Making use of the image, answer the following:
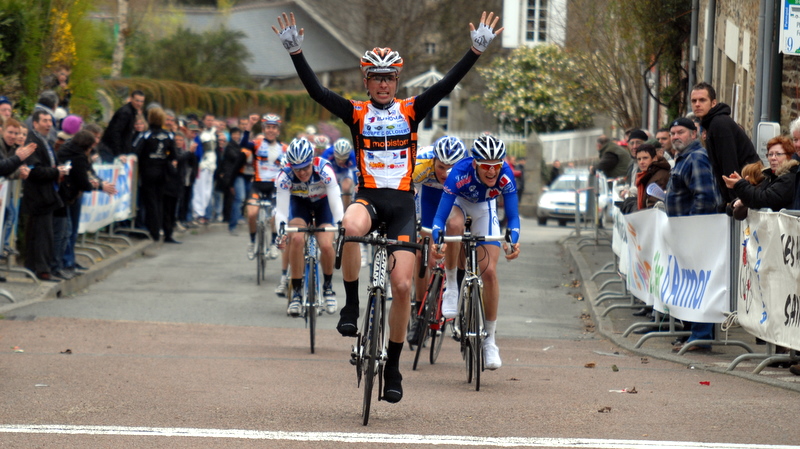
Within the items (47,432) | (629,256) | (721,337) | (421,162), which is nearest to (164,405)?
(47,432)

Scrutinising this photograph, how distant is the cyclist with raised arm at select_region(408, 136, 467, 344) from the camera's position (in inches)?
402

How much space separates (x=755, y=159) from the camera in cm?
1098

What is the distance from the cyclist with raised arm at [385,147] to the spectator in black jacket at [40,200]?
24.6ft

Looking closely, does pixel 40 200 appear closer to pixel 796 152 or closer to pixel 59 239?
pixel 59 239

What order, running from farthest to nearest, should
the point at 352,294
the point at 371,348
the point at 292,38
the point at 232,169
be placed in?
the point at 232,169 → the point at 352,294 → the point at 292,38 → the point at 371,348

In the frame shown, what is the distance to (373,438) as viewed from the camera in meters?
6.69

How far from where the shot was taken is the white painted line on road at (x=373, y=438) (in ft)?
21.5

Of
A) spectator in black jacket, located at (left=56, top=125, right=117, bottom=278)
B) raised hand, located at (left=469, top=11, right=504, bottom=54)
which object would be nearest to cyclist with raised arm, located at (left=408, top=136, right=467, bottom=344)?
raised hand, located at (left=469, top=11, right=504, bottom=54)

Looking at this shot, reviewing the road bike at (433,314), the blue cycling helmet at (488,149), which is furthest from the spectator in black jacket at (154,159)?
the blue cycling helmet at (488,149)

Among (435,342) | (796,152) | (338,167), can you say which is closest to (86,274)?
(338,167)

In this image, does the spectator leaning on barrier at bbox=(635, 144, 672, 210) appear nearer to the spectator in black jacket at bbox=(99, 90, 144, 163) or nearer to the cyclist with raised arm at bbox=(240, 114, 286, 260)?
the cyclist with raised arm at bbox=(240, 114, 286, 260)

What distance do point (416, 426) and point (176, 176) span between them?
15182 mm

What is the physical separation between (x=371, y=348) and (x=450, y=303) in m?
2.80

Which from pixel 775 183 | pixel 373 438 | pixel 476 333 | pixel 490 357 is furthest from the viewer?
pixel 775 183
